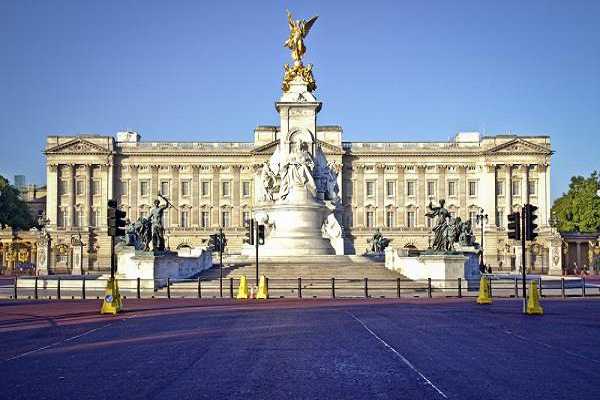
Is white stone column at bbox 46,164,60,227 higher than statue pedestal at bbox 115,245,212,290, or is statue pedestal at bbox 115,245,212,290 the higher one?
white stone column at bbox 46,164,60,227

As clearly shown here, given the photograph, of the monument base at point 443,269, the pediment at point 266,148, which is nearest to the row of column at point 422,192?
the pediment at point 266,148

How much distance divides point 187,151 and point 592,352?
109508 mm

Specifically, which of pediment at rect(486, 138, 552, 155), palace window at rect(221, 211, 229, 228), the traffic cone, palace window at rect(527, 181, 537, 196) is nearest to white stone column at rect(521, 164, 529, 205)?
palace window at rect(527, 181, 537, 196)

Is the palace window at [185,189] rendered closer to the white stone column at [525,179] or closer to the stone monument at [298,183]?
→ the white stone column at [525,179]

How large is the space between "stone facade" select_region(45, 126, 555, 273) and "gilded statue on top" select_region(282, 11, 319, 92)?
6209cm

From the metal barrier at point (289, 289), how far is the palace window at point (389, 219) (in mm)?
80291

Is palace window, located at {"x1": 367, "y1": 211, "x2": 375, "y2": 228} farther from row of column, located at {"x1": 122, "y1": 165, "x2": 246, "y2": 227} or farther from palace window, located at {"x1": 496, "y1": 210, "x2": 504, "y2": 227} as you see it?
row of column, located at {"x1": 122, "y1": 165, "x2": 246, "y2": 227}

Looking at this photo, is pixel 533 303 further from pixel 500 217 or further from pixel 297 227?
pixel 500 217

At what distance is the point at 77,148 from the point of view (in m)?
120

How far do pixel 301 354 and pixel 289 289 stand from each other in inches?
828

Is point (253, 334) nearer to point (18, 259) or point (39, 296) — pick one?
point (39, 296)

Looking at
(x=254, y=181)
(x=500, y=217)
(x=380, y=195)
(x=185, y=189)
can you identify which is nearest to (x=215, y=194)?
(x=185, y=189)

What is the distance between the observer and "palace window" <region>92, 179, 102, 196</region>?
122 metres

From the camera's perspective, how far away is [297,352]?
618 inches
